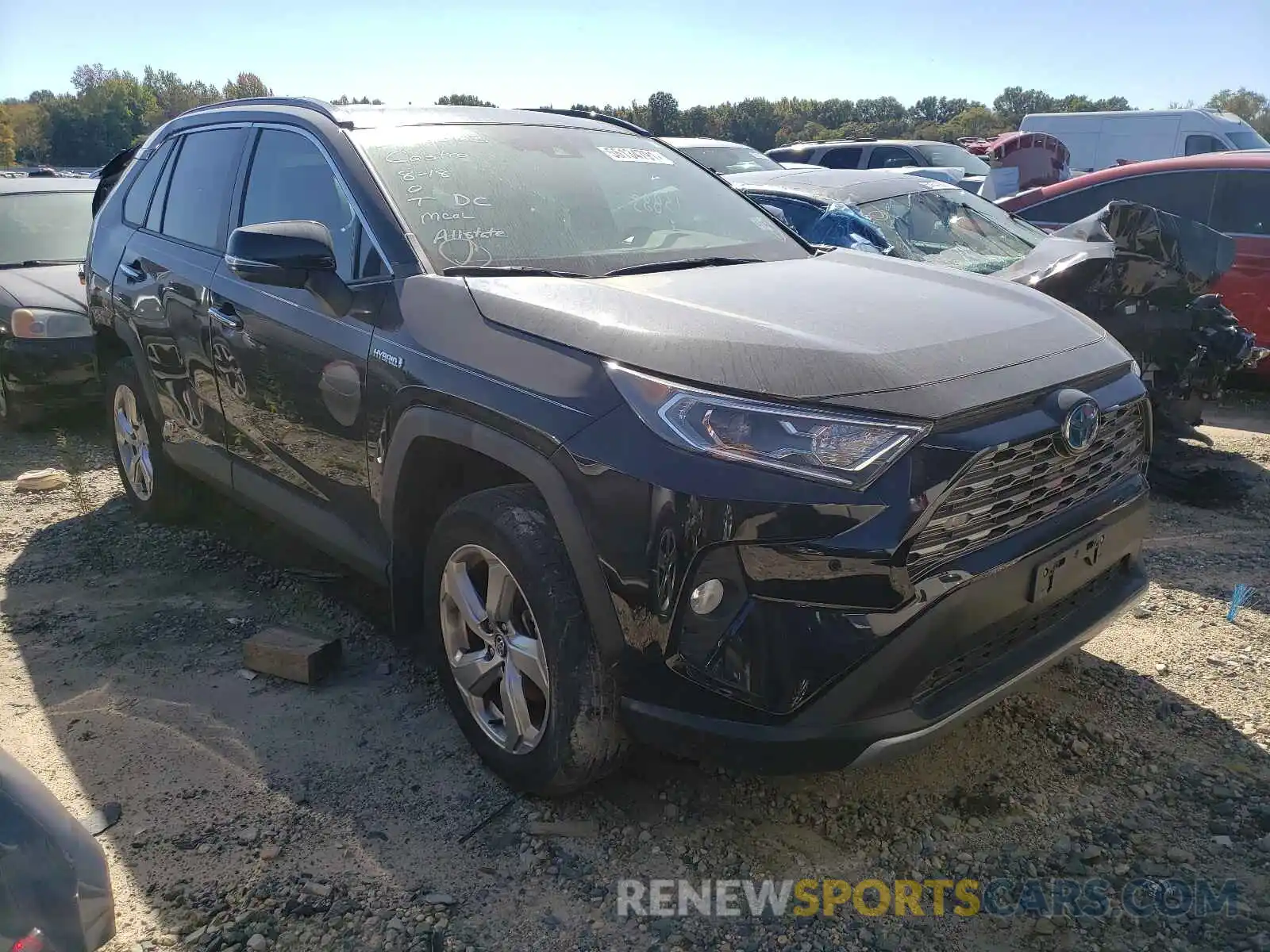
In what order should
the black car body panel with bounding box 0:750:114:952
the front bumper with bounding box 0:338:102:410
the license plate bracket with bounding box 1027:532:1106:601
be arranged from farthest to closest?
1. the front bumper with bounding box 0:338:102:410
2. the license plate bracket with bounding box 1027:532:1106:601
3. the black car body panel with bounding box 0:750:114:952

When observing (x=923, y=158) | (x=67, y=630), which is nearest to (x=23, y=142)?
(x=923, y=158)

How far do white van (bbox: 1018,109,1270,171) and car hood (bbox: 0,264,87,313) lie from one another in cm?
1352

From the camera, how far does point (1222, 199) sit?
23.4 feet

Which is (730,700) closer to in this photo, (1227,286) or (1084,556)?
(1084,556)

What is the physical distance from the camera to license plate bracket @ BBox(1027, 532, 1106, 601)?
238cm

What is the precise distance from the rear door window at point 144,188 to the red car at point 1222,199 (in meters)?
6.26

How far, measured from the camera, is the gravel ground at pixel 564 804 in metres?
2.30

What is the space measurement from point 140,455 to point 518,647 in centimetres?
313

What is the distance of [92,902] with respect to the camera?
179 cm

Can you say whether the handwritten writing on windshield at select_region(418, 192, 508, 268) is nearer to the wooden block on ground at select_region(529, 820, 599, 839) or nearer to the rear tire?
the wooden block on ground at select_region(529, 820, 599, 839)

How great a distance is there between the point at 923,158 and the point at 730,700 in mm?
15806

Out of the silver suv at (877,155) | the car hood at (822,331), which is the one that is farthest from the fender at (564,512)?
the silver suv at (877,155)

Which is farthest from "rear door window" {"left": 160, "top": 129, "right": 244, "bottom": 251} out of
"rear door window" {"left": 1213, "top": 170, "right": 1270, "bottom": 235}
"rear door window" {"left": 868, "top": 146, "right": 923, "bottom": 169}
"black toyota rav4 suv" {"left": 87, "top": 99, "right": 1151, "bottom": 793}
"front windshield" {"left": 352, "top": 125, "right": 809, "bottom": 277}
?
"rear door window" {"left": 868, "top": 146, "right": 923, "bottom": 169}

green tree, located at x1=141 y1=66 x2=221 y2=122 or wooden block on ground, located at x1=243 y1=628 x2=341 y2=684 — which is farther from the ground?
green tree, located at x1=141 y1=66 x2=221 y2=122
